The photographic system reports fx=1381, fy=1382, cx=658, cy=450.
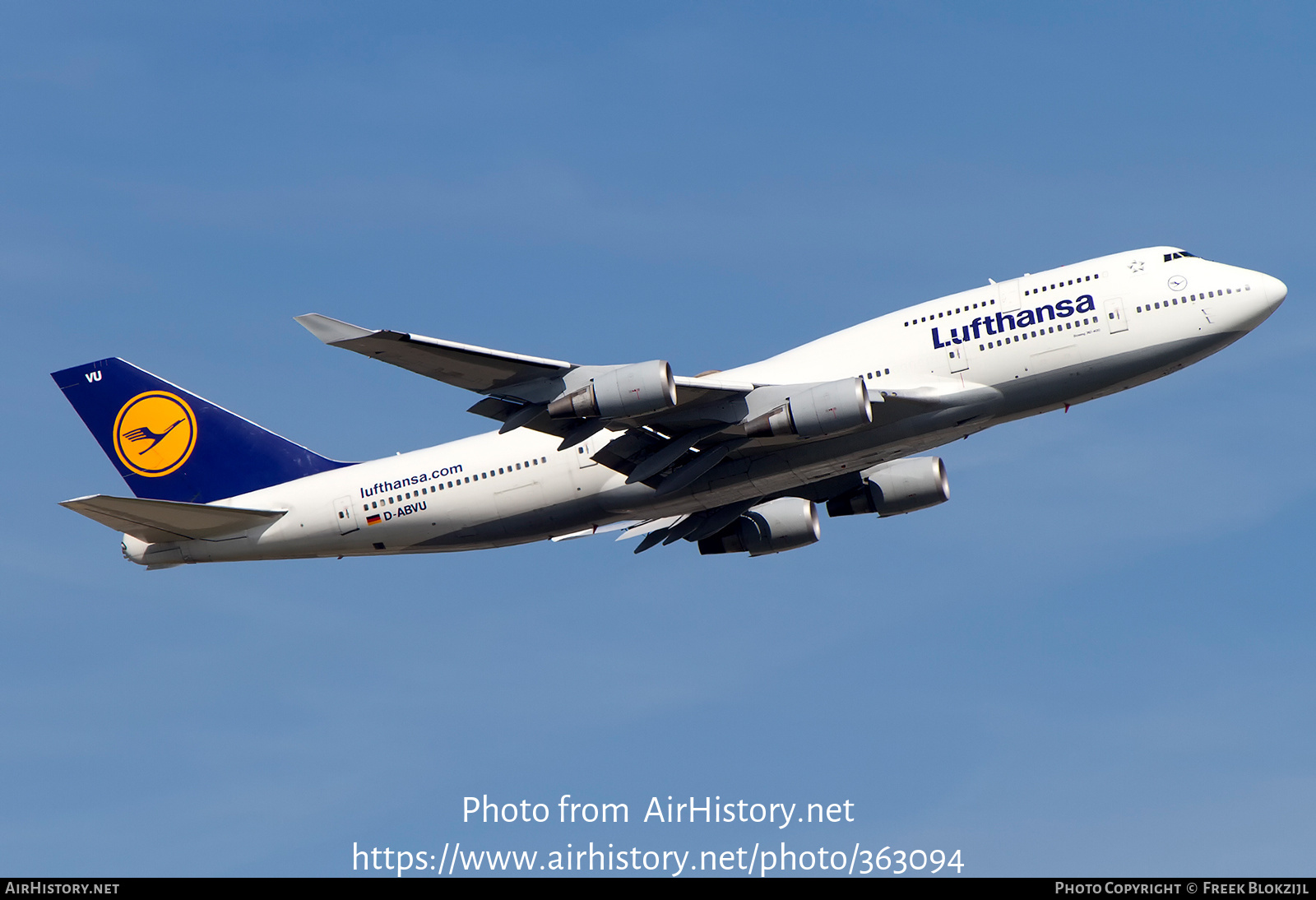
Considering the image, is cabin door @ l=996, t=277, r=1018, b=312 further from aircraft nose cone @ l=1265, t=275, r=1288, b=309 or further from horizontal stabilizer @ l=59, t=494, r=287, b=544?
horizontal stabilizer @ l=59, t=494, r=287, b=544

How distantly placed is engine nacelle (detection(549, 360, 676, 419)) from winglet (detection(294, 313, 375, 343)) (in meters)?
5.35

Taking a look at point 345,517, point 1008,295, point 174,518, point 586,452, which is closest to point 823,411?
point 1008,295

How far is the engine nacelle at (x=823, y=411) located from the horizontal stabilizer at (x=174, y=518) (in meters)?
15.1

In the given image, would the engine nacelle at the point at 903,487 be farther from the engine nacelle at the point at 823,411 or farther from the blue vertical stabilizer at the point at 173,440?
the blue vertical stabilizer at the point at 173,440

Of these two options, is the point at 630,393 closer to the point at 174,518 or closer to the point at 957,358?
the point at 957,358

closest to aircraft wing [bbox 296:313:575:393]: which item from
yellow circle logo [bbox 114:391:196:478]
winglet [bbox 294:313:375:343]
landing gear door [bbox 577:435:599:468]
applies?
winglet [bbox 294:313:375:343]

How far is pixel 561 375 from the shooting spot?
33.4m
